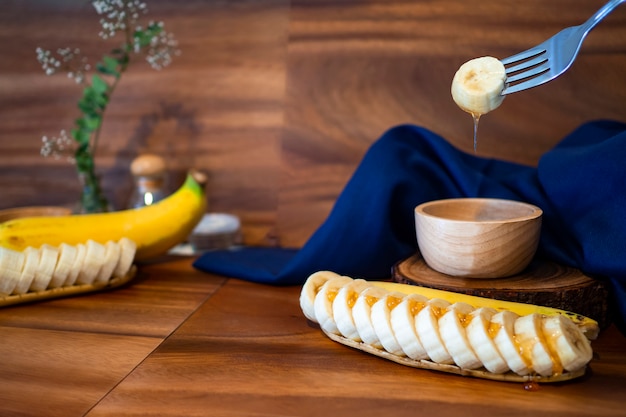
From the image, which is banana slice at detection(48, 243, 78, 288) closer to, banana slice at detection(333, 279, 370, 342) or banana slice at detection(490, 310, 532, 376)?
banana slice at detection(333, 279, 370, 342)

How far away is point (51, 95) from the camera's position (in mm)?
1447

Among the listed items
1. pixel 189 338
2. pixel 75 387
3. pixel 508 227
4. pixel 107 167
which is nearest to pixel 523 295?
pixel 508 227

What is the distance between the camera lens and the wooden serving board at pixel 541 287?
82 cm

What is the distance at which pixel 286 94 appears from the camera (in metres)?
1.35

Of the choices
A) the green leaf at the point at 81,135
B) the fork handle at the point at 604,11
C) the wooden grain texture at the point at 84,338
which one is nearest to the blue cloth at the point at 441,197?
the wooden grain texture at the point at 84,338

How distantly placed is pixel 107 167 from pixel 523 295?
3.30 ft

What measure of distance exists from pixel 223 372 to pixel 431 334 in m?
0.25

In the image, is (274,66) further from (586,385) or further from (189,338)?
(586,385)

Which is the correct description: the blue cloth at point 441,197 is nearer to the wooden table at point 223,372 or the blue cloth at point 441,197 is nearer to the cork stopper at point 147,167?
the wooden table at point 223,372

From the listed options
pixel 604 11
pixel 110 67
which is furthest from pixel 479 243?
pixel 110 67

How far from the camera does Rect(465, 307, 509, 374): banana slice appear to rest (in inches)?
26.8

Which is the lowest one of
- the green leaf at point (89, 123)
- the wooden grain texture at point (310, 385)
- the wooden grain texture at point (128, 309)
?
the wooden grain texture at point (310, 385)

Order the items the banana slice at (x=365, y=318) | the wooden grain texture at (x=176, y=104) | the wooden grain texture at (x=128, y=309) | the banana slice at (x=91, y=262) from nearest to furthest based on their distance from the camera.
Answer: the banana slice at (x=365, y=318) → the wooden grain texture at (x=128, y=309) → the banana slice at (x=91, y=262) → the wooden grain texture at (x=176, y=104)

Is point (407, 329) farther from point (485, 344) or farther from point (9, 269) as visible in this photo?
point (9, 269)
